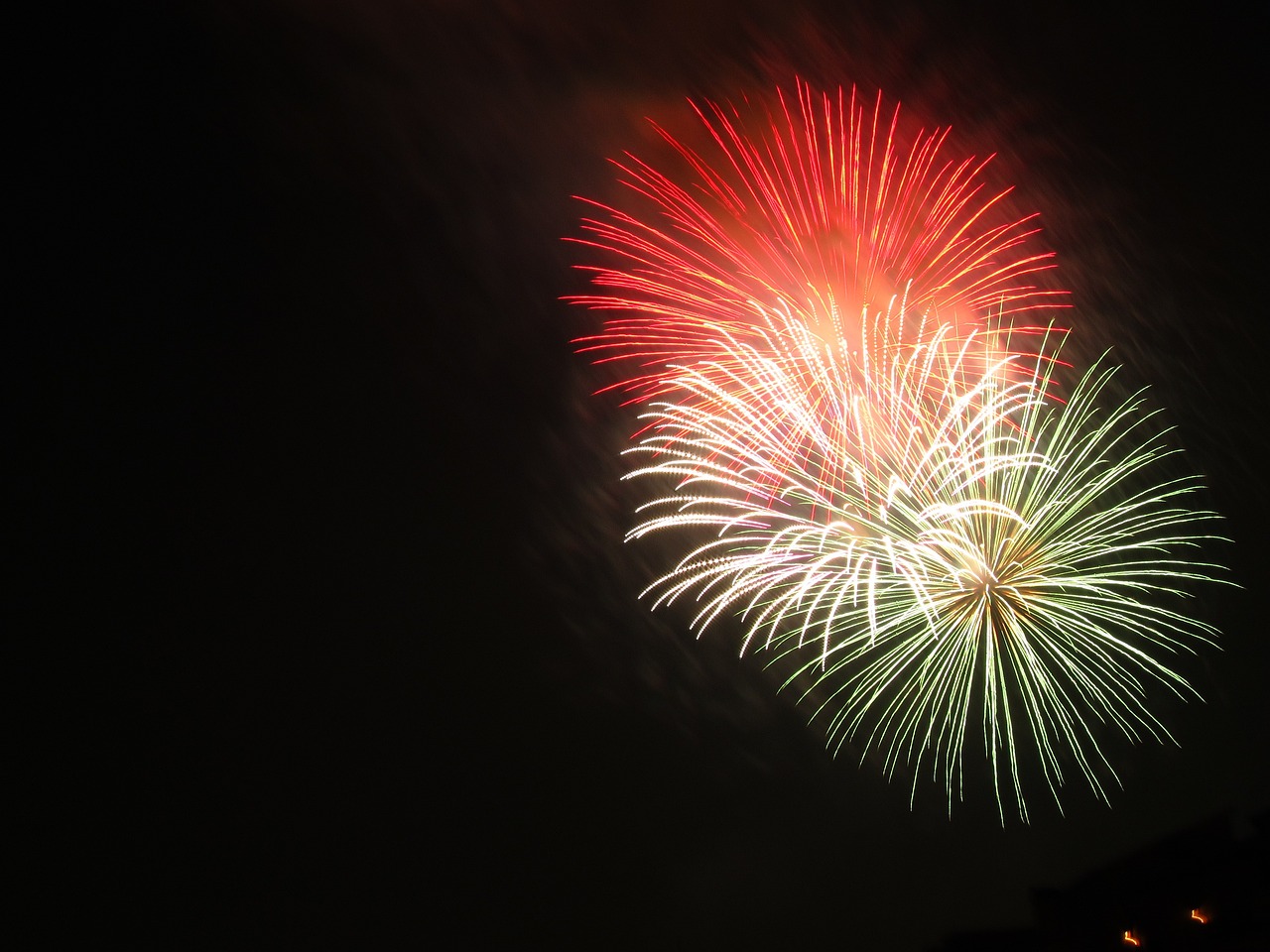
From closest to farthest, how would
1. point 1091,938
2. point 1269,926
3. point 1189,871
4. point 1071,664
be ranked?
point 1071,664 < point 1269,926 < point 1189,871 < point 1091,938

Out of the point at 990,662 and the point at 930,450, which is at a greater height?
the point at 930,450

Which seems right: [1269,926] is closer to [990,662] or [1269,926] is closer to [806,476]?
[990,662]

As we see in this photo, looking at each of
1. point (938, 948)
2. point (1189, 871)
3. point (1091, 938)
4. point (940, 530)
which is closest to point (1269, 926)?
point (1189, 871)

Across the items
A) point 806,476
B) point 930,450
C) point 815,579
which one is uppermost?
point 930,450

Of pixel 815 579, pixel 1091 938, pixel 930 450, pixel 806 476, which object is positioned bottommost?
pixel 1091 938

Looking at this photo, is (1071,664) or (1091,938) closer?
(1071,664)

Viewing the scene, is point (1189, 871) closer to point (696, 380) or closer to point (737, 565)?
point (737, 565)

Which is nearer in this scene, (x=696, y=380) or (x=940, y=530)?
(x=940, y=530)

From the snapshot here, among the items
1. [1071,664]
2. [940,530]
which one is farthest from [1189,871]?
[940,530]

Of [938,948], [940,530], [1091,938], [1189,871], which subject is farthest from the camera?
[938,948]
